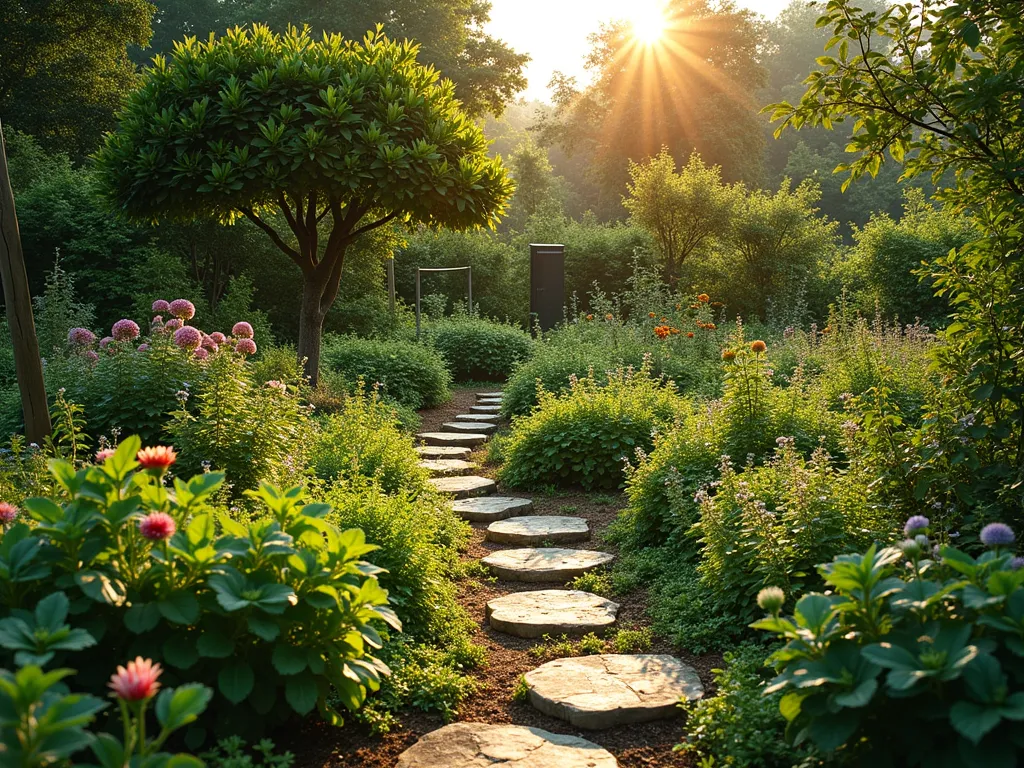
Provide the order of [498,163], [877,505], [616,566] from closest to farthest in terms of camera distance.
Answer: [877,505], [616,566], [498,163]

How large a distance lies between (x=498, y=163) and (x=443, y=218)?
77cm

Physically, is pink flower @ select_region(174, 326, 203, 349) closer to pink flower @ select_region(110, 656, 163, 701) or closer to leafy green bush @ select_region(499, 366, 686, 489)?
leafy green bush @ select_region(499, 366, 686, 489)

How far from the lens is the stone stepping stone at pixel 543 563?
4324mm

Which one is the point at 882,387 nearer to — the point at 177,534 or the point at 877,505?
the point at 877,505

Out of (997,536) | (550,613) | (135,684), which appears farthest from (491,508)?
(135,684)

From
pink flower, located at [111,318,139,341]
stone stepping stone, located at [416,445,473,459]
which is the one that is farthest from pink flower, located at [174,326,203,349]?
stone stepping stone, located at [416,445,473,459]

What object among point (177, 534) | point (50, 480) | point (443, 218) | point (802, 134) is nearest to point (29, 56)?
point (443, 218)

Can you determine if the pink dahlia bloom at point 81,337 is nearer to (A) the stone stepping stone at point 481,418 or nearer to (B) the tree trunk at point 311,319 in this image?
(B) the tree trunk at point 311,319

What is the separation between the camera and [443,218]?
7641 millimetres

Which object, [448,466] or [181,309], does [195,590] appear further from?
[448,466]

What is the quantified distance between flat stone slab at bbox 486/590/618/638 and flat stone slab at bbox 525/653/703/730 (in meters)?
0.33

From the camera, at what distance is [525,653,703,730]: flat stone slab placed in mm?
2762

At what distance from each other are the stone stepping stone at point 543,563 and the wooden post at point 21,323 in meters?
2.48

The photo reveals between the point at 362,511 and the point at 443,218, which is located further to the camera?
the point at 443,218
